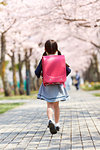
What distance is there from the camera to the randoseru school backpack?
614cm

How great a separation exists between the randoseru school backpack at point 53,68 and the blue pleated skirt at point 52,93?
134 mm

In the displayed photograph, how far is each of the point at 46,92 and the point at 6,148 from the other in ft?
5.11

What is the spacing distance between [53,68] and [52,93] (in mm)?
483

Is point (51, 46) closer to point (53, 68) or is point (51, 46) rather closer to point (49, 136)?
point (53, 68)

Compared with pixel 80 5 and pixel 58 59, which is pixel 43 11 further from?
pixel 58 59

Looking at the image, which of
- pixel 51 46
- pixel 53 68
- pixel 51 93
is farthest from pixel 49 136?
pixel 51 46

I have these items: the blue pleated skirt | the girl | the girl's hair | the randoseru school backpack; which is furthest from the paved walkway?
the girl's hair

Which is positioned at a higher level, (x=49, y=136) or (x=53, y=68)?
(x=53, y=68)

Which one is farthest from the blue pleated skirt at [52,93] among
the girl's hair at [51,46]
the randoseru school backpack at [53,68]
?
the girl's hair at [51,46]

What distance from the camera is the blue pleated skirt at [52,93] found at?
6.16 m

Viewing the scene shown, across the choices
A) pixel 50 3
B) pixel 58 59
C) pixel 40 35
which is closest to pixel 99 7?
pixel 50 3

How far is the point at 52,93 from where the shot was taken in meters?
6.18

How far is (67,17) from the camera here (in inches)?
512

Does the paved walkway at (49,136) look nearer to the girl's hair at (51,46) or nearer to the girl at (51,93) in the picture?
the girl at (51,93)
